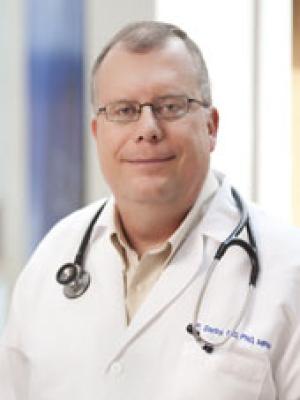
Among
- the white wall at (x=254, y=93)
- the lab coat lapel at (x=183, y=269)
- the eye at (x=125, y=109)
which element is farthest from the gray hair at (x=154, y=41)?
the white wall at (x=254, y=93)

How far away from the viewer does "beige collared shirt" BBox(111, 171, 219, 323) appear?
1.28m

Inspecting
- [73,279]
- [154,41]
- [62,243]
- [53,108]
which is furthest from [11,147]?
[154,41]

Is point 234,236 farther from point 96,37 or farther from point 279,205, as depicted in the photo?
point 279,205

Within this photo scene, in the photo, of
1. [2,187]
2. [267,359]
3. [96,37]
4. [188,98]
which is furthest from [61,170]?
[267,359]

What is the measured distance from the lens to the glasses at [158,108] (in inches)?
47.8

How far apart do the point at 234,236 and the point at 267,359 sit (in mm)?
218

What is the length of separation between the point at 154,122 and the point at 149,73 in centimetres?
9

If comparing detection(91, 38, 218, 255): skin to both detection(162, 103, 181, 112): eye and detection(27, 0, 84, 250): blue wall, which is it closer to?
detection(162, 103, 181, 112): eye

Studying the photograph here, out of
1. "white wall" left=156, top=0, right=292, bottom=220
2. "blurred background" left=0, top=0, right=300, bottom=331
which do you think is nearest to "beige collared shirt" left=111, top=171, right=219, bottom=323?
"blurred background" left=0, top=0, right=300, bottom=331

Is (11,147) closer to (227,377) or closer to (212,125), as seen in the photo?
(212,125)

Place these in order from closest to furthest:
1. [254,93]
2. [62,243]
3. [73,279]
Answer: [73,279], [62,243], [254,93]

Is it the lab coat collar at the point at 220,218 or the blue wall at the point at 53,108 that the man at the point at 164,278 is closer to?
the lab coat collar at the point at 220,218

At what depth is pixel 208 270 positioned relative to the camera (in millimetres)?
1225

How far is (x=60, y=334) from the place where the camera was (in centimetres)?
129
